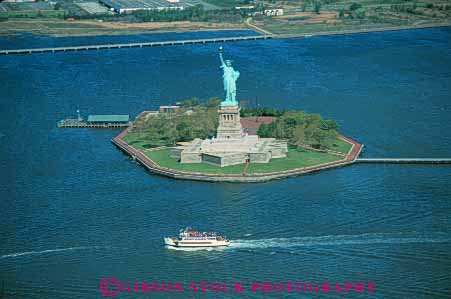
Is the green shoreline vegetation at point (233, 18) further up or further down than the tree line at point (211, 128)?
further up

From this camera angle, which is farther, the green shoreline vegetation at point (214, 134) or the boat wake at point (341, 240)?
the green shoreline vegetation at point (214, 134)

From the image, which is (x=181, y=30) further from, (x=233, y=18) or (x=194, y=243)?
(x=194, y=243)

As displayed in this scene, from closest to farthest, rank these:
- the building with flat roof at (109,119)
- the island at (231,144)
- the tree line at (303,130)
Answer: the island at (231,144)
the tree line at (303,130)
the building with flat roof at (109,119)

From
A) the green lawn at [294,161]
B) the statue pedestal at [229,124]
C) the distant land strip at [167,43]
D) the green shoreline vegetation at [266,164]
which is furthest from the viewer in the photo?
the distant land strip at [167,43]

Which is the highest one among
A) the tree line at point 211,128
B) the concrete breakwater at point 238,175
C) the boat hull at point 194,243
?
the tree line at point 211,128

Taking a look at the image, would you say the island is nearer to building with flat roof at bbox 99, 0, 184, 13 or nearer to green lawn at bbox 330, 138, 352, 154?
green lawn at bbox 330, 138, 352, 154

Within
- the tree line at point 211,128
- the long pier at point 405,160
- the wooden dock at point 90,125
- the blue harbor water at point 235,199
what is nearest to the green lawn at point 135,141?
the tree line at point 211,128

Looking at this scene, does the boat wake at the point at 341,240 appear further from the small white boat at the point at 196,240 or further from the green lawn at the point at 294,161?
the green lawn at the point at 294,161
